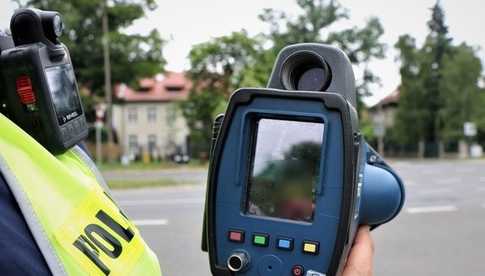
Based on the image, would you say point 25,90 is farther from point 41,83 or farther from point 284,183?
point 284,183

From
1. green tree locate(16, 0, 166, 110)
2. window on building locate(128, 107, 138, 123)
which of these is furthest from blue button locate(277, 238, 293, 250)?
window on building locate(128, 107, 138, 123)

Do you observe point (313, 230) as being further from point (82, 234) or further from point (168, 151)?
point (168, 151)

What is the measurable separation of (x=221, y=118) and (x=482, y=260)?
445 centimetres

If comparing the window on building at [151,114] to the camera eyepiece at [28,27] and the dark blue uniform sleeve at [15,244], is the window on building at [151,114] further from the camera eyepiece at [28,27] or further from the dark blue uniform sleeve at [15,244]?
the dark blue uniform sleeve at [15,244]

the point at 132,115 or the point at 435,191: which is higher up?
the point at 435,191

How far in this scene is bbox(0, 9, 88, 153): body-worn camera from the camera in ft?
2.10

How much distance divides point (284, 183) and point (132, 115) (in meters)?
43.6

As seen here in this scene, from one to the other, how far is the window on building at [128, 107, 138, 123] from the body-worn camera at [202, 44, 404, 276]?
43.5 meters

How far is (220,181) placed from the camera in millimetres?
716

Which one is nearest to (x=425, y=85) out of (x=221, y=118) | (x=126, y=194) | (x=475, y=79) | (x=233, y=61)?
(x=475, y=79)

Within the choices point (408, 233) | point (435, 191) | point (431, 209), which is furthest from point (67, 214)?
point (435, 191)

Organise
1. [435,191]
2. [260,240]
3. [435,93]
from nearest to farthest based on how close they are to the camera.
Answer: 1. [260,240]
2. [435,191]
3. [435,93]

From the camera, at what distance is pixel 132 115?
4347 centimetres

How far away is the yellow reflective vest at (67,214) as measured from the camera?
548 mm
